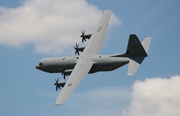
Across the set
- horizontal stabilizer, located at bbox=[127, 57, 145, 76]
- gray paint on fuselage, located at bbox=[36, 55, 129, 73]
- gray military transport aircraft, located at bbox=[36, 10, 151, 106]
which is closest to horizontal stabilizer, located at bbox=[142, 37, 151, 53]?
gray military transport aircraft, located at bbox=[36, 10, 151, 106]

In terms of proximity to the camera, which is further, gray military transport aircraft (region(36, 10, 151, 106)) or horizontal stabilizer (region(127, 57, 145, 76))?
gray military transport aircraft (region(36, 10, 151, 106))

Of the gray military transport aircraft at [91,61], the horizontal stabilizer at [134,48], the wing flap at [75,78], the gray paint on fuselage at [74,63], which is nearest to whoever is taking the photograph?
the wing flap at [75,78]

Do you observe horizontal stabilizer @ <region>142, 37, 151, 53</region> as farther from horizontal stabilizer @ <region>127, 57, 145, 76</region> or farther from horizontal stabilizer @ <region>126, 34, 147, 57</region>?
horizontal stabilizer @ <region>127, 57, 145, 76</region>

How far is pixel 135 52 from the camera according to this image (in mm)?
70625

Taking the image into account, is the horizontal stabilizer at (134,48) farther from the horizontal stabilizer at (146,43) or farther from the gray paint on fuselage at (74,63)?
the horizontal stabilizer at (146,43)

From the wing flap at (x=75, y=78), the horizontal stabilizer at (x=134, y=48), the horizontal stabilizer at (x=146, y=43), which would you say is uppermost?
the horizontal stabilizer at (x=146, y=43)

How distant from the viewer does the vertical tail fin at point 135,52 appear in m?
68.4

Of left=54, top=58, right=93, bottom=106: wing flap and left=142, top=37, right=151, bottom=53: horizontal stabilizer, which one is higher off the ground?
left=142, top=37, right=151, bottom=53: horizontal stabilizer

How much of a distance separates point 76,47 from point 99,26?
7492 millimetres

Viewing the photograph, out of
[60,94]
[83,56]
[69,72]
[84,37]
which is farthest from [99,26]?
[60,94]

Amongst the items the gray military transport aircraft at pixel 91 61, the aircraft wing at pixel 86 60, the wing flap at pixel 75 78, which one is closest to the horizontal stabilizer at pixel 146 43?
the gray military transport aircraft at pixel 91 61

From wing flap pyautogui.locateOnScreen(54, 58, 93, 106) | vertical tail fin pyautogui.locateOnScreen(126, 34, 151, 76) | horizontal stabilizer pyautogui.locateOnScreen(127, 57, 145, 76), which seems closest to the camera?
wing flap pyautogui.locateOnScreen(54, 58, 93, 106)

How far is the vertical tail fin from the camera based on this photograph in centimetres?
6844

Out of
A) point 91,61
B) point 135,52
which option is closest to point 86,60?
point 91,61
